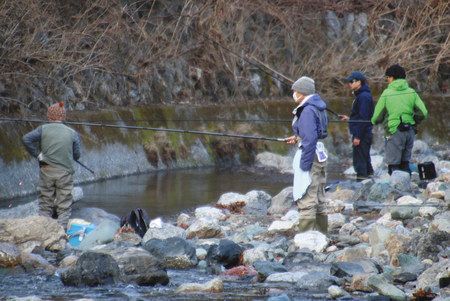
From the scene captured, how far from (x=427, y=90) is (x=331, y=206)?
14.4 metres

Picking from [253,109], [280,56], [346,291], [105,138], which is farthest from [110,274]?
[280,56]

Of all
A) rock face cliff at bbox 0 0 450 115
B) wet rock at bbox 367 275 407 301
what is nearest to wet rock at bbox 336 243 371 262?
wet rock at bbox 367 275 407 301

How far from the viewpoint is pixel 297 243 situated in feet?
38.0

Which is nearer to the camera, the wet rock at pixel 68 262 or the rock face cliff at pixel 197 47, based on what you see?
the wet rock at pixel 68 262

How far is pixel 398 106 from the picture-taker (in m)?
15.8

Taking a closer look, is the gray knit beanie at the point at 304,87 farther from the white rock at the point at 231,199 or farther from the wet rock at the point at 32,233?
the white rock at the point at 231,199

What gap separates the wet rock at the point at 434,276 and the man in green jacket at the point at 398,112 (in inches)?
242

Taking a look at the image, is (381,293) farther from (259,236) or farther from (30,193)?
(30,193)

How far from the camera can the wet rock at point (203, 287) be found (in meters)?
9.74

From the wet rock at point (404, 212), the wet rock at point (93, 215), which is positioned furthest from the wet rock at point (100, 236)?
the wet rock at point (404, 212)

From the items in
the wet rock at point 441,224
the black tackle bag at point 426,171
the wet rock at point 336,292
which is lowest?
the wet rock at point 336,292

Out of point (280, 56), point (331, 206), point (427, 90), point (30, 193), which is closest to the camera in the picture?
point (331, 206)

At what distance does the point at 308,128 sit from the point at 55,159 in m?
3.31

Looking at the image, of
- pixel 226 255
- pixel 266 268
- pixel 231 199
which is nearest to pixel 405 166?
pixel 231 199
